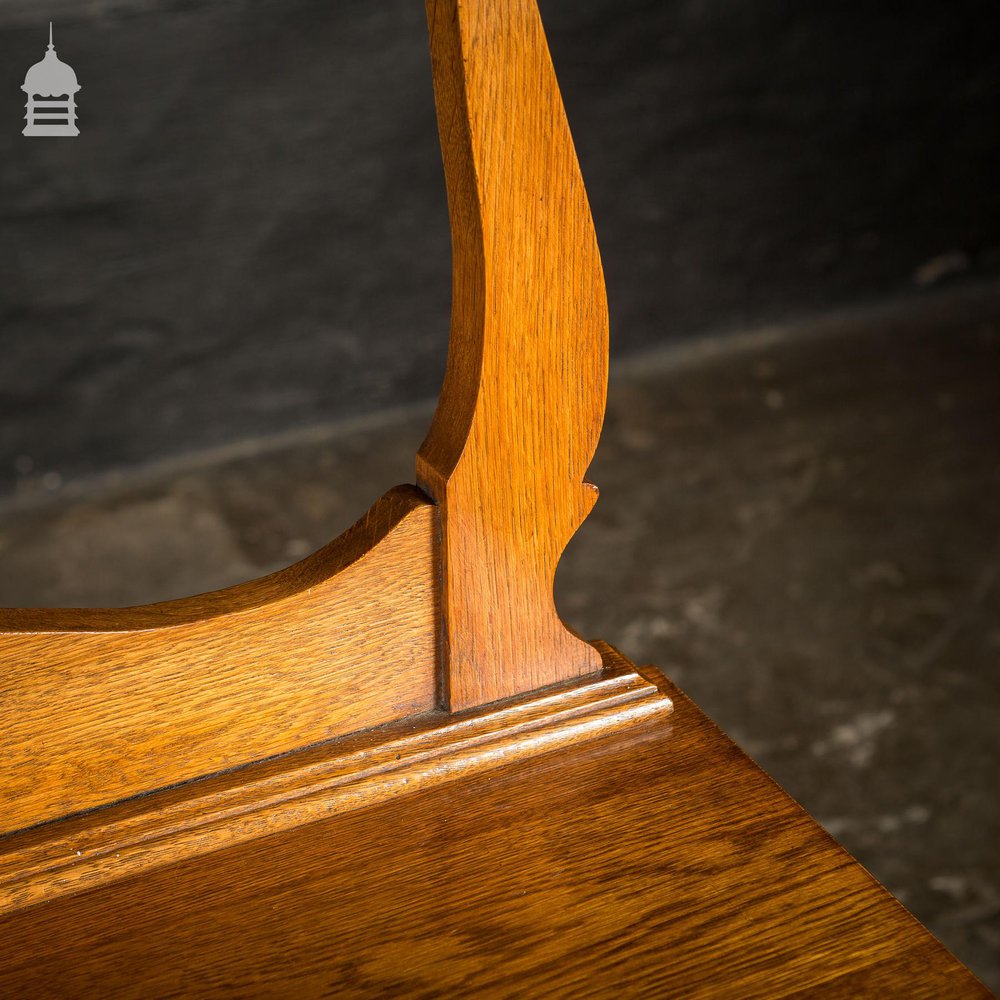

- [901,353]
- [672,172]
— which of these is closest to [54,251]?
[672,172]

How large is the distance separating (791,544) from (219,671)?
2221 millimetres

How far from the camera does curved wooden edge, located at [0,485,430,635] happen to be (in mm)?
769

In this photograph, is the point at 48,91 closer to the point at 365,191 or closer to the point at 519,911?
the point at 365,191

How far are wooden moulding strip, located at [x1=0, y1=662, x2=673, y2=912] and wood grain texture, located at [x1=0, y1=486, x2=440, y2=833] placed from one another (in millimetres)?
17

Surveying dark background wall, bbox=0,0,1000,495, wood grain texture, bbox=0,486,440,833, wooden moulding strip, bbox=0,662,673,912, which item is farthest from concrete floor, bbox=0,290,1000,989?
wood grain texture, bbox=0,486,440,833

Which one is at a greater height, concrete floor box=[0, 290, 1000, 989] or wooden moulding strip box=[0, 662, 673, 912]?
wooden moulding strip box=[0, 662, 673, 912]

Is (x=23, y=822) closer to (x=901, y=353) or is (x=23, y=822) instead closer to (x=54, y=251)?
(x=54, y=251)

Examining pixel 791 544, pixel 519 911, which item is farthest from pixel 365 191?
pixel 519 911

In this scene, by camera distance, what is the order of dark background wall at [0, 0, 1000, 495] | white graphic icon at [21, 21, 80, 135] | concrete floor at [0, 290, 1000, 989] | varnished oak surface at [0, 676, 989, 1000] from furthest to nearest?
dark background wall at [0, 0, 1000, 495] < concrete floor at [0, 290, 1000, 989] < white graphic icon at [21, 21, 80, 135] < varnished oak surface at [0, 676, 989, 1000]

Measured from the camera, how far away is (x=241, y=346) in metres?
3.43

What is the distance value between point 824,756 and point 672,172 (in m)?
2.12

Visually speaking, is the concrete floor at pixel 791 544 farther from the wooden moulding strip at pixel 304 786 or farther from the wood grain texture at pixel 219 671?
the wood grain texture at pixel 219 671

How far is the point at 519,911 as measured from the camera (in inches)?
28.4

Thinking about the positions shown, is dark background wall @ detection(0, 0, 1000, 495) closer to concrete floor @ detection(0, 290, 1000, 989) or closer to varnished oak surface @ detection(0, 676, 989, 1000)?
concrete floor @ detection(0, 290, 1000, 989)
